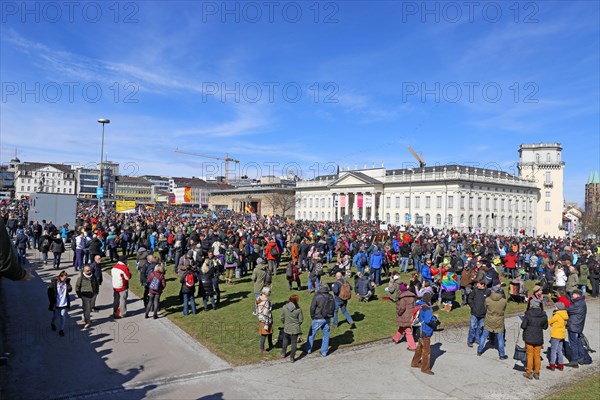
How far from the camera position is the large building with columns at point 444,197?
80.2m

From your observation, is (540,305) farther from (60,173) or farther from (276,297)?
(60,173)

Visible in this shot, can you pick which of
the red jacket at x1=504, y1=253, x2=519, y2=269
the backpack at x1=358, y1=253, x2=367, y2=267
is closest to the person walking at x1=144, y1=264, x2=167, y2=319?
the backpack at x1=358, y1=253, x2=367, y2=267

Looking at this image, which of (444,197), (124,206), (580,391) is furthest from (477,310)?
(444,197)

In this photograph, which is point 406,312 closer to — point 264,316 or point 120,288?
point 264,316

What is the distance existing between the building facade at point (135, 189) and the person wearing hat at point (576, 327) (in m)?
157

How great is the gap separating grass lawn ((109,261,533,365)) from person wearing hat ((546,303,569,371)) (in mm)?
3496

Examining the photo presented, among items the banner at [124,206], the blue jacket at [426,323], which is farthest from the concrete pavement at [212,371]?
the banner at [124,206]

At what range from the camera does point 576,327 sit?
10.4 meters

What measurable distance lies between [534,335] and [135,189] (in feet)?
546

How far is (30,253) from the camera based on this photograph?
23734 millimetres

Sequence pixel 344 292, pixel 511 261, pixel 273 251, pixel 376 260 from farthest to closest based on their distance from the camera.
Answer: pixel 511 261
pixel 273 251
pixel 376 260
pixel 344 292

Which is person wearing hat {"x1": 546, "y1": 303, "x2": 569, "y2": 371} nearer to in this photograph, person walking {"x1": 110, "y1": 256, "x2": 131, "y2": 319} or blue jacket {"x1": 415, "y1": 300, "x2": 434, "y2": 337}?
blue jacket {"x1": 415, "y1": 300, "x2": 434, "y2": 337}

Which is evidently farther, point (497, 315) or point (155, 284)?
point (155, 284)

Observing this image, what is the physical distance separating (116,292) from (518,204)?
309 feet
